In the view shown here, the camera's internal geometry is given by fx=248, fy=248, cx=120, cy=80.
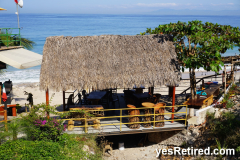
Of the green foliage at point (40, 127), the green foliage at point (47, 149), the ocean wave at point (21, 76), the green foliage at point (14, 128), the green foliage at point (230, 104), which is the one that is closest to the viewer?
the green foliage at point (47, 149)

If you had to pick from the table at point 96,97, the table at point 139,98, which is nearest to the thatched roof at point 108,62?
the table at point 96,97

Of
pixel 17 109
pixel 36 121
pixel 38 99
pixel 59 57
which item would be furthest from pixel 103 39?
pixel 38 99

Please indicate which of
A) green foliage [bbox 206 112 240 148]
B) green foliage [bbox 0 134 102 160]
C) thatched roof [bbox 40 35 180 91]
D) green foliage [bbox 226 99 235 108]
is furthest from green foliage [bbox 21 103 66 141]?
green foliage [bbox 226 99 235 108]

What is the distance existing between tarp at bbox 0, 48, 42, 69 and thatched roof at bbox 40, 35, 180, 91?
1.80 m

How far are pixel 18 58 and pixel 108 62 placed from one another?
492 cm

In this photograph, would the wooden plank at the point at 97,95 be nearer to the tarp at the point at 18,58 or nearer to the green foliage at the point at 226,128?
the tarp at the point at 18,58

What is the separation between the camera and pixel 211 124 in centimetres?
1076

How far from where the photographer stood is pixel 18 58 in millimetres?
12555

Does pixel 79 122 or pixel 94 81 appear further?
pixel 79 122

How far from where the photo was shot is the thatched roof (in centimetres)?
1030

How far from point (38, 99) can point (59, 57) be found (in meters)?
10.4

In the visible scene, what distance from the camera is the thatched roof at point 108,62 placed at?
10.3 m

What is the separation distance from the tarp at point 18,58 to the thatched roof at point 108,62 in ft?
5.90

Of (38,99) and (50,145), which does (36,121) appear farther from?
(38,99)
